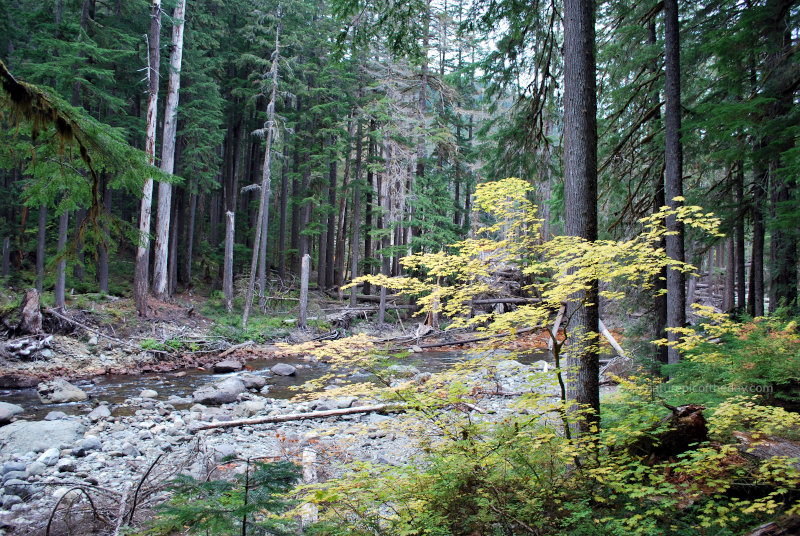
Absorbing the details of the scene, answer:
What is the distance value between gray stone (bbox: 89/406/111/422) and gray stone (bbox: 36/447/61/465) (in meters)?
1.64

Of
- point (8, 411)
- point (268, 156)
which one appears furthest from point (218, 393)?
point (268, 156)

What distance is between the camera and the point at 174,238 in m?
19.9

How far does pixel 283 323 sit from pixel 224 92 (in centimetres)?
1489

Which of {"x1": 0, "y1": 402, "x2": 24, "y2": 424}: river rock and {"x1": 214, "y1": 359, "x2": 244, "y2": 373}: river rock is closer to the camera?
{"x1": 0, "y1": 402, "x2": 24, "y2": 424}: river rock

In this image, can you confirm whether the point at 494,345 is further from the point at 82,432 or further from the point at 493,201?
the point at 82,432

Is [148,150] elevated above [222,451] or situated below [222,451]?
above

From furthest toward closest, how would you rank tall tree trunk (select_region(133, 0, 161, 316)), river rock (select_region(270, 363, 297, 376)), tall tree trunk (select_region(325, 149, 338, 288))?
tall tree trunk (select_region(325, 149, 338, 288))
tall tree trunk (select_region(133, 0, 161, 316))
river rock (select_region(270, 363, 297, 376))

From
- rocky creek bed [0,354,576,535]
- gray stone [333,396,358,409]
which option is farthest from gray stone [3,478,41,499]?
gray stone [333,396,358,409]

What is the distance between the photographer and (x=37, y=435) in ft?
22.8

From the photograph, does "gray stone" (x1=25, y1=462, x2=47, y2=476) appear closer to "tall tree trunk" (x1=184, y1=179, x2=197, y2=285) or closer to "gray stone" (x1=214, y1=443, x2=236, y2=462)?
"gray stone" (x1=214, y1=443, x2=236, y2=462)

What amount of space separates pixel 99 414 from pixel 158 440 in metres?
1.86

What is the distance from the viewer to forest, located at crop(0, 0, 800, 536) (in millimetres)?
3549

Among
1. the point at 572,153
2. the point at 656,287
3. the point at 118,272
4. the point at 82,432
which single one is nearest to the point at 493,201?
the point at 572,153

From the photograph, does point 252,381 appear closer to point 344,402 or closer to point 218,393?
point 218,393
